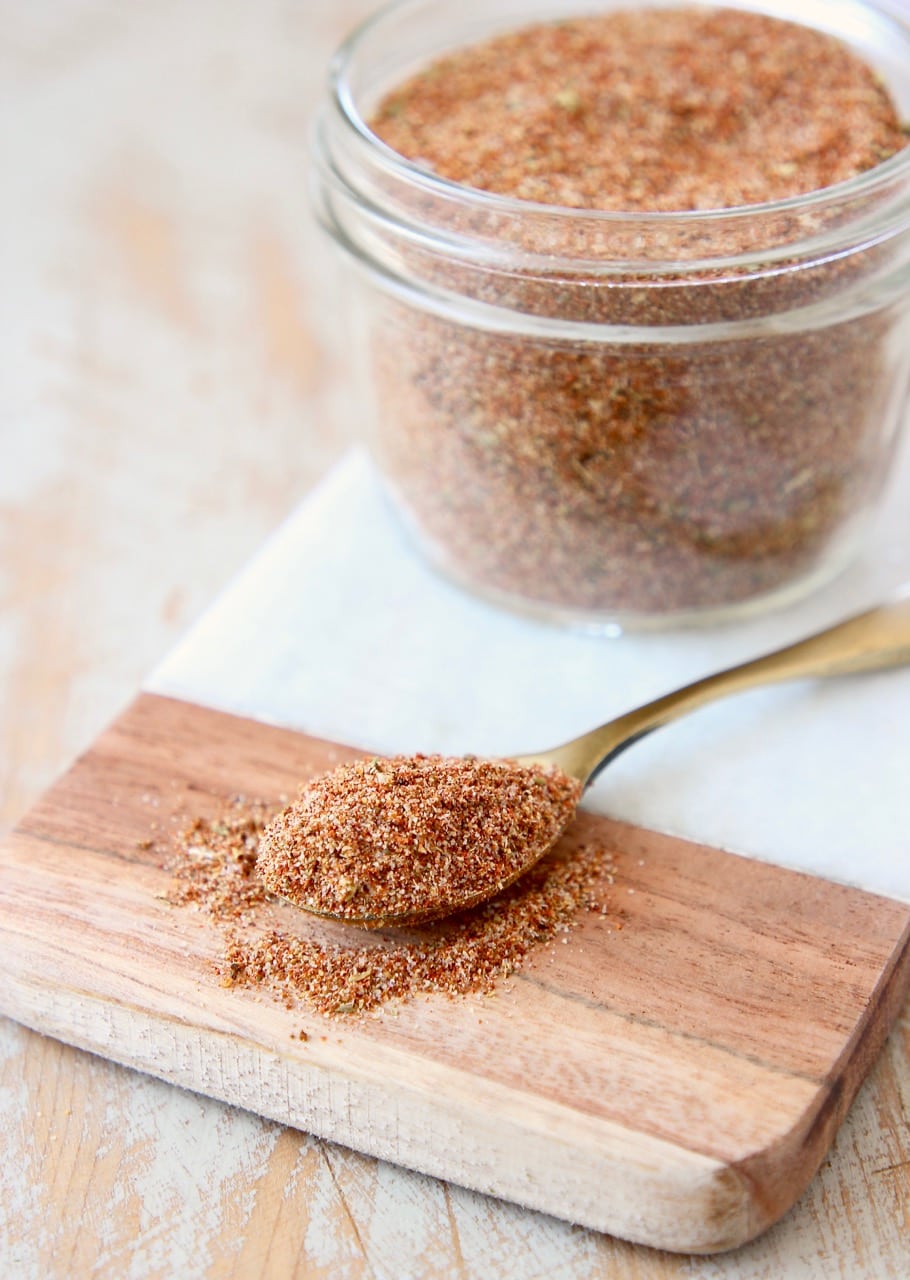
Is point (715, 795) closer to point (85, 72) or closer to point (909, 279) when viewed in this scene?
Answer: point (909, 279)

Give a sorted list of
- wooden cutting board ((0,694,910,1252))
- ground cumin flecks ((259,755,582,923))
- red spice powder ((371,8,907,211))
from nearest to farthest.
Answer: wooden cutting board ((0,694,910,1252))
ground cumin flecks ((259,755,582,923))
red spice powder ((371,8,907,211))

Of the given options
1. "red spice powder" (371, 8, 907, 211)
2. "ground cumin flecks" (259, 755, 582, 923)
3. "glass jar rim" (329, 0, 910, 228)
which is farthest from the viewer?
"red spice powder" (371, 8, 907, 211)

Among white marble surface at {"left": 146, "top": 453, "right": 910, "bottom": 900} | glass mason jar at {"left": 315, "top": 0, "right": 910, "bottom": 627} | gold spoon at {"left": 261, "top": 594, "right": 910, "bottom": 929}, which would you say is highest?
glass mason jar at {"left": 315, "top": 0, "right": 910, "bottom": 627}

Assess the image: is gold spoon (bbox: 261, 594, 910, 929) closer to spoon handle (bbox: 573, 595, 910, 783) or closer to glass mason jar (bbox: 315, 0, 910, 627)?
spoon handle (bbox: 573, 595, 910, 783)

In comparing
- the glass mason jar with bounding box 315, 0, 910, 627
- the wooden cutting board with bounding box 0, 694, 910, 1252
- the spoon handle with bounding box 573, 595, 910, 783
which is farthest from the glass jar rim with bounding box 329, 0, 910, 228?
the wooden cutting board with bounding box 0, 694, 910, 1252

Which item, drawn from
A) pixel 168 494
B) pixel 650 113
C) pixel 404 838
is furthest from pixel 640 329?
pixel 168 494

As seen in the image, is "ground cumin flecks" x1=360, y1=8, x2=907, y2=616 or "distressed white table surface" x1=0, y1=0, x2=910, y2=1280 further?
"ground cumin flecks" x1=360, y1=8, x2=907, y2=616

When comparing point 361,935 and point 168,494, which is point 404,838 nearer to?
point 361,935
